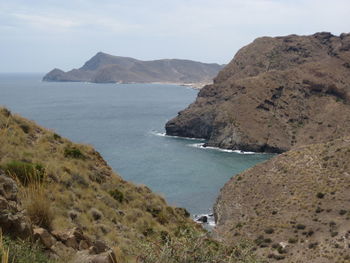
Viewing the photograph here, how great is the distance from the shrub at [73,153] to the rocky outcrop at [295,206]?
27.8 meters

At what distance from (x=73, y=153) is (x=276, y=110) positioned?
126026 mm

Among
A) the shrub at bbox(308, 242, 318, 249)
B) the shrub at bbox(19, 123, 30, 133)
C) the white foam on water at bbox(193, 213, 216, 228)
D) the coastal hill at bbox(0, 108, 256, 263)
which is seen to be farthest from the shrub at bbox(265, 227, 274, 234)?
the shrub at bbox(19, 123, 30, 133)

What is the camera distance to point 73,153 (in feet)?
67.2

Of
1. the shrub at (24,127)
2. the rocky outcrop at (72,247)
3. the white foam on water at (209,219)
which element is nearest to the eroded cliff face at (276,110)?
the white foam on water at (209,219)

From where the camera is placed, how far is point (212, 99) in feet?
511

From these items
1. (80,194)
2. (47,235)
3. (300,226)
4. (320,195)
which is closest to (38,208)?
(47,235)

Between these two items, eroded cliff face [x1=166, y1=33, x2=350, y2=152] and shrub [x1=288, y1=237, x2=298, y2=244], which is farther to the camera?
eroded cliff face [x1=166, y1=33, x2=350, y2=152]

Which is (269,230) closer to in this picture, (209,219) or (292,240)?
(292,240)

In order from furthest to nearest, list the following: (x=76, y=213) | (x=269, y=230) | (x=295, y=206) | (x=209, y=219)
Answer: (x=209, y=219) → (x=295, y=206) → (x=269, y=230) → (x=76, y=213)

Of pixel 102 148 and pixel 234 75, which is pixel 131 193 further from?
pixel 234 75

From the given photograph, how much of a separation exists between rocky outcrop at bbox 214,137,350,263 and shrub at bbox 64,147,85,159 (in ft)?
91.1

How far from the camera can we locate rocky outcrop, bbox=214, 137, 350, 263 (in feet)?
157

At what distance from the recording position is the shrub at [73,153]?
20203 mm

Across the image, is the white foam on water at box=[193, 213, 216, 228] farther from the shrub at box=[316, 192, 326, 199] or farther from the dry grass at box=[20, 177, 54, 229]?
the dry grass at box=[20, 177, 54, 229]
